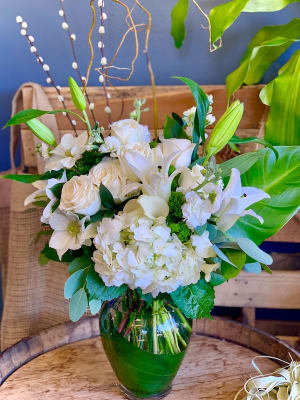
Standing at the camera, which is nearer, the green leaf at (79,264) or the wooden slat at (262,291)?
the green leaf at (79,264)

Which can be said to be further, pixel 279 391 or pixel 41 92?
pixel 41 92

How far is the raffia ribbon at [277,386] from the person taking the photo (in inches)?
29.9

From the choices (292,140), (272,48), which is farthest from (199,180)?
(272,48)

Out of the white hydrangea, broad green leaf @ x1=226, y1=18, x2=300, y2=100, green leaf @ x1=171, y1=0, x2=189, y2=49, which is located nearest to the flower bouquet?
the white hydrangea

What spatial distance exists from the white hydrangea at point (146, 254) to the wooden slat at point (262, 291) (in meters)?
0.57

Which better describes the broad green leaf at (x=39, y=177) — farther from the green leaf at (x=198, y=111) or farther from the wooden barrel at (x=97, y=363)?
the wooden barrel at (x=97, y=363)

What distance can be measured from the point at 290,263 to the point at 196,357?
462 millimetres

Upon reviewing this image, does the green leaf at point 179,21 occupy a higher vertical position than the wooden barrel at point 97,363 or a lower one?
higher

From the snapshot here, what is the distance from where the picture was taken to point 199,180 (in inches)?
23.8

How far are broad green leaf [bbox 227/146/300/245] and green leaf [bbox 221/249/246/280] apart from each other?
0.21ft

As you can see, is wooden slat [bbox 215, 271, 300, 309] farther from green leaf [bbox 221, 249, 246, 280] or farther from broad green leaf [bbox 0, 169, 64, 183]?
broad green leaf [bbox 0, 169, 64, 183]

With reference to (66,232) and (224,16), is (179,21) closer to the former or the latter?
(224,16)

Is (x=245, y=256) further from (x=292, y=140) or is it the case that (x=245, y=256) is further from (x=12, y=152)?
(x=12, y=152)

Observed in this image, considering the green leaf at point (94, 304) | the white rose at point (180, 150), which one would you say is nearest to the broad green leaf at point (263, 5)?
the white rose at point (180, 150)
